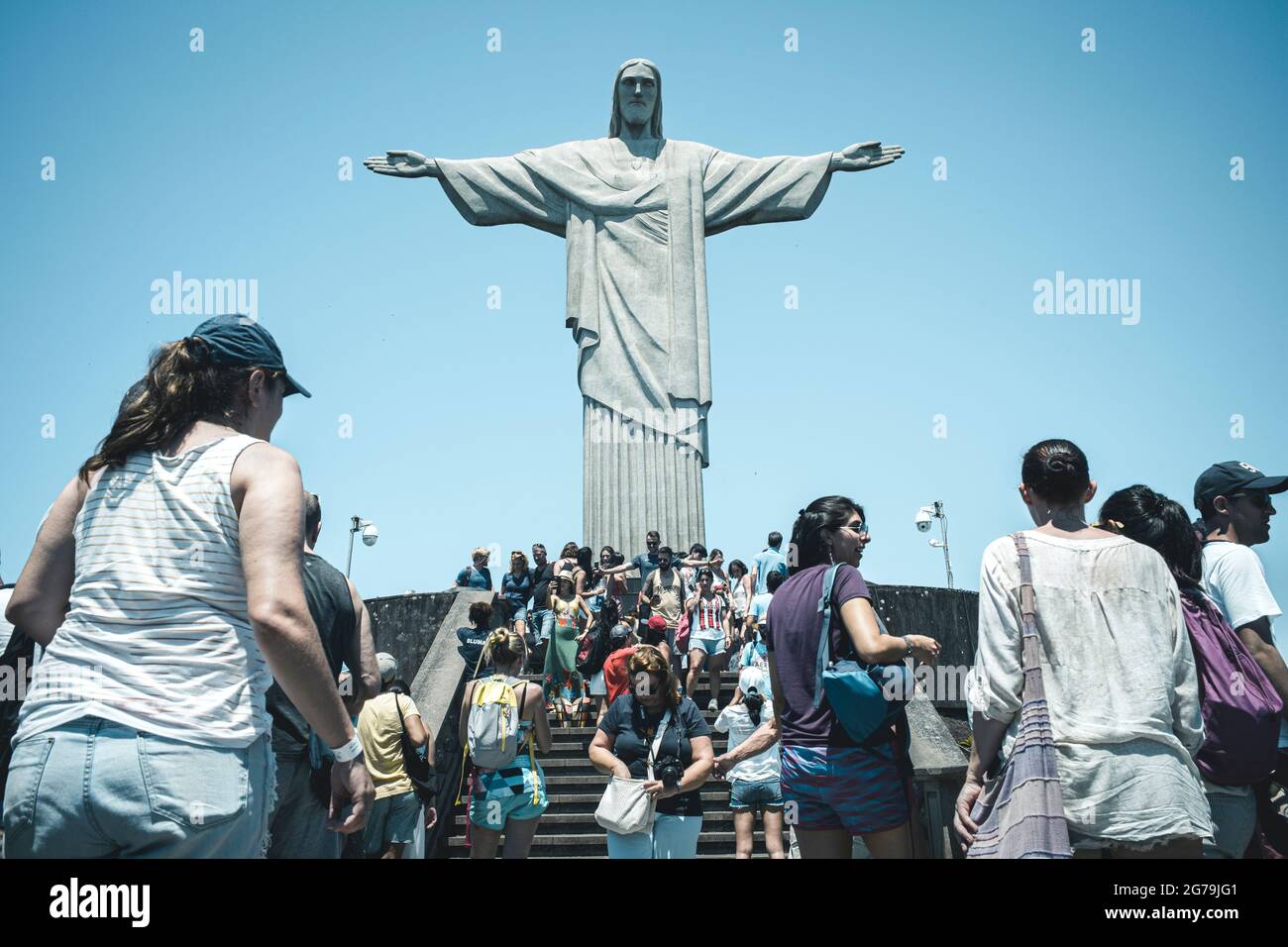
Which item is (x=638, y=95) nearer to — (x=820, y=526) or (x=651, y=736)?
(x=651, y=736)

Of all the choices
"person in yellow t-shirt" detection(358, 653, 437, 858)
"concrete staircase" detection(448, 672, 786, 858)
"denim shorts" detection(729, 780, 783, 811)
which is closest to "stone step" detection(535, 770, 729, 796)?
"concrete staircase" detection(448, 672, 786, 858)

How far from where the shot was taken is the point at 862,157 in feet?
49.7

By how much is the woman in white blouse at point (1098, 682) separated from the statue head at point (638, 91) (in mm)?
13077

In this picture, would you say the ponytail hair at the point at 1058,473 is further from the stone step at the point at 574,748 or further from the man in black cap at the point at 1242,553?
the stone step at the point at 574,748

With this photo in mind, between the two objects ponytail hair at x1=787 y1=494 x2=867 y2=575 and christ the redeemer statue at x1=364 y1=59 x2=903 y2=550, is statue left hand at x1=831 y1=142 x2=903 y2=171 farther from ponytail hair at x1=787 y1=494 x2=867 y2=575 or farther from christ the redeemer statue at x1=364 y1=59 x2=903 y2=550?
ponytail hair at x1=787 y1=494 x2=867 y2=575

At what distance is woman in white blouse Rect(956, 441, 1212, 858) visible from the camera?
321cm

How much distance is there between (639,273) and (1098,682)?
12464mm

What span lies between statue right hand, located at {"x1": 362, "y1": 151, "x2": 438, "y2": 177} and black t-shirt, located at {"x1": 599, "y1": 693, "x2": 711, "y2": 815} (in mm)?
10750

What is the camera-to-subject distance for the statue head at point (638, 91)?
1570cm

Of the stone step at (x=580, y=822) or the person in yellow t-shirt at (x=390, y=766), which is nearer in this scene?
the person in yellow t-shirt at (x=390, y=766)

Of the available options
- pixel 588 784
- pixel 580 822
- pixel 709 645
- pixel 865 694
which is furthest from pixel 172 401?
pixel 709 645

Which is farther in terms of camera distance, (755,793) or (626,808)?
(755,793)

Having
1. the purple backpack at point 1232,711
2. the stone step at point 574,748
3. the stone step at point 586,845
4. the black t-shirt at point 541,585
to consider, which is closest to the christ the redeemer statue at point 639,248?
the black t-shirt at point 541,585
